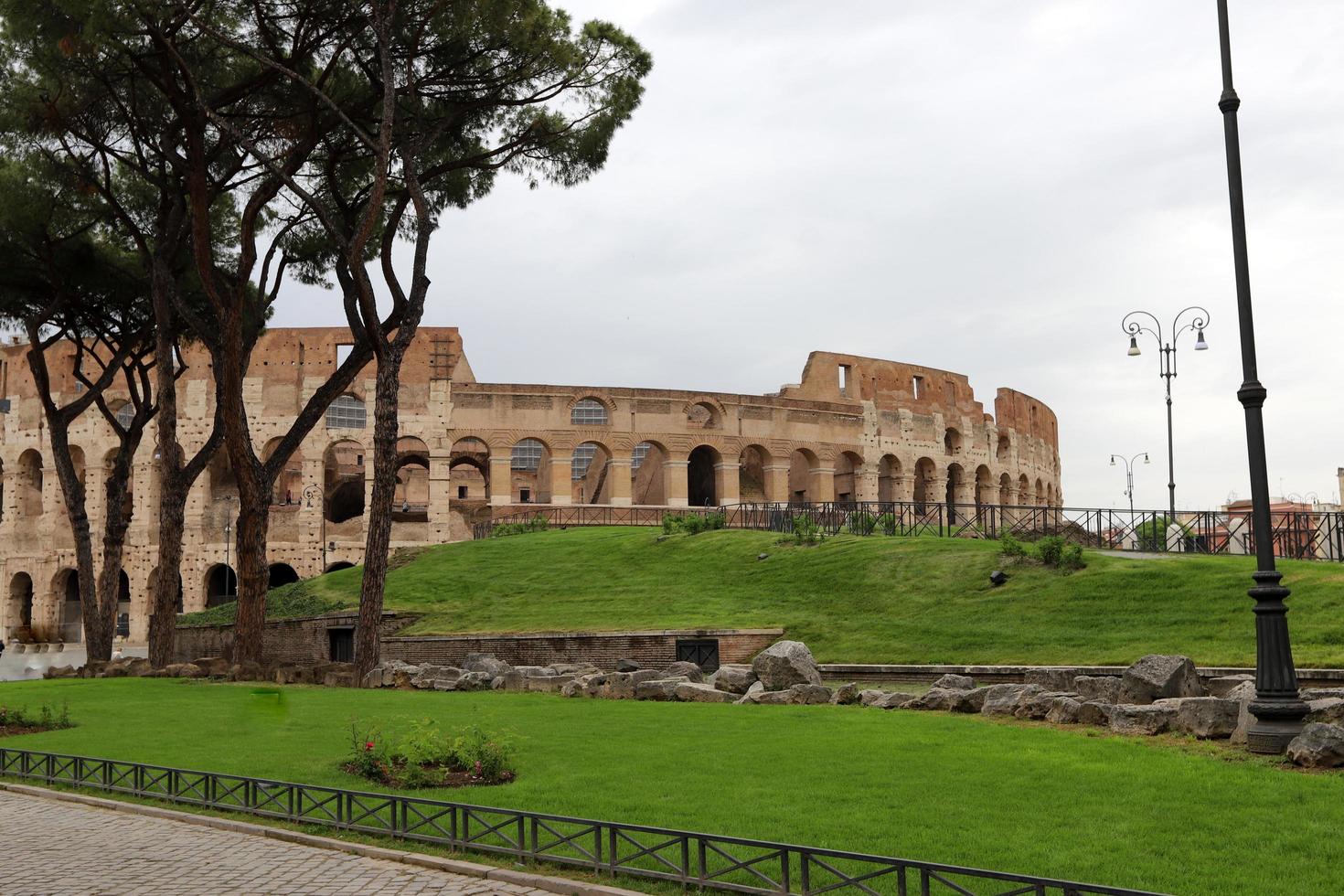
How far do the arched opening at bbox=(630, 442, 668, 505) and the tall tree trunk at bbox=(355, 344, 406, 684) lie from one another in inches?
827

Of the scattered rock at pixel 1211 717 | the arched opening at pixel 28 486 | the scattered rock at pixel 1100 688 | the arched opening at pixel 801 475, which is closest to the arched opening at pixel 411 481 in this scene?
the arched opening at pixel 28 486

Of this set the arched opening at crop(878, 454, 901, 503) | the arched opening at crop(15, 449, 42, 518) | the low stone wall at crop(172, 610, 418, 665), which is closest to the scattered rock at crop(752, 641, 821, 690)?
the low stone wall at crop(172, 610, 418, 665)

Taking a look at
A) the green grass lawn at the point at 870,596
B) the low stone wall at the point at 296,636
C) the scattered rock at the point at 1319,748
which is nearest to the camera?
the scattered rock at the point at 1319,748

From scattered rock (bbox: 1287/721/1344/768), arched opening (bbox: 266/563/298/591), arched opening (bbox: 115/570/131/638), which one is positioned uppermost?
arched opening (bbox: 266/563/298/591)

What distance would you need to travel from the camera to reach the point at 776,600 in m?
18.8

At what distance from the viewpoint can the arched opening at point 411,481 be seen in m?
38.8

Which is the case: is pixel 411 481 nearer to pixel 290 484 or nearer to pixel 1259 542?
pixel 290 484

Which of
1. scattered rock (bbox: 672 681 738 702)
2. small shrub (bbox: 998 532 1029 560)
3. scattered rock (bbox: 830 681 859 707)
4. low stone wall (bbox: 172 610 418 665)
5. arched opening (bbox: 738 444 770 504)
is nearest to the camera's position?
scattered rock (bbox: 830 681 859 707)

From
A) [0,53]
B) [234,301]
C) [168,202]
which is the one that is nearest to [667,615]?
[234,301]

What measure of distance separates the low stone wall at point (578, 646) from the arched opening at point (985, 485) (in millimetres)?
28920

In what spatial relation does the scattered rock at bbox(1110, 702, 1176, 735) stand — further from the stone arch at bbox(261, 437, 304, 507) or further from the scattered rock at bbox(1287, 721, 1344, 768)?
the stone arch at bbox(261, 437, 304, 507)

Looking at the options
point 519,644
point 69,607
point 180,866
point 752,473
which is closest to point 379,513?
point 519,644

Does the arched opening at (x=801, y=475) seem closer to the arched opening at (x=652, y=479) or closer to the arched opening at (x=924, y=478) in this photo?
the arched opening at (x=924, y=478)

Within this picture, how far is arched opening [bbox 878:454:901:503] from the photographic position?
41281 millimetres
